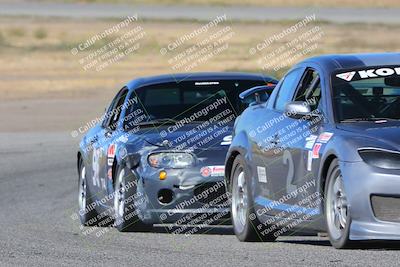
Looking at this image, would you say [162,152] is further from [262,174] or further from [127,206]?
[262,174]

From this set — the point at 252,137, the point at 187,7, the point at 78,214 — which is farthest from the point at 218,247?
the point at 187,7

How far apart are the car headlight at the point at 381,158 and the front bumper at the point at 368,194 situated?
0.12 feet

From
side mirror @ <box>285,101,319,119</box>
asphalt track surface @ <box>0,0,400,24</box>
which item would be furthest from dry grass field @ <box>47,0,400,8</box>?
side mirror @ <box>285,101,319,119</box>

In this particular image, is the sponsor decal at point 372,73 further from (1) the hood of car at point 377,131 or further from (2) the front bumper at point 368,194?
(2) the front bumper at point 368,194

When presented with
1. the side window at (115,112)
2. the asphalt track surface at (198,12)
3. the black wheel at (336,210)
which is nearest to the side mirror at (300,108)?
the black wheel at (336,210)

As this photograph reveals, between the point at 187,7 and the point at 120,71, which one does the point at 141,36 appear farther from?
the point at 187,7

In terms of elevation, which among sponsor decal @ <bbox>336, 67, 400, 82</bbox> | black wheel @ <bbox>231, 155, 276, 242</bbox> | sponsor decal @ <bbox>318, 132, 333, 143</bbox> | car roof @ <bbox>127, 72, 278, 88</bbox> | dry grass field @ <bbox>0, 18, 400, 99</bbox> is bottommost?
dry grass field @ <bbox>0, 18, 400, 99</bbox>

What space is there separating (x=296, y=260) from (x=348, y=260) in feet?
1.31

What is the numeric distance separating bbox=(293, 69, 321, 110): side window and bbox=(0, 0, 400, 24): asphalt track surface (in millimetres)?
44050

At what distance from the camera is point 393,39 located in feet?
152

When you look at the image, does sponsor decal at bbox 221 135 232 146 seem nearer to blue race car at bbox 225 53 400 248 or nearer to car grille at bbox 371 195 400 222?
blue race car at bbox 225 53 400 248

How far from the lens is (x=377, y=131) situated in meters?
8.48

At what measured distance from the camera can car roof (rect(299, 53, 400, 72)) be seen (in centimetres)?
942

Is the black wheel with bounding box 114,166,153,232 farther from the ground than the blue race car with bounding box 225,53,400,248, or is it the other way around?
the blue race car with bounding box 225,53,400,248
